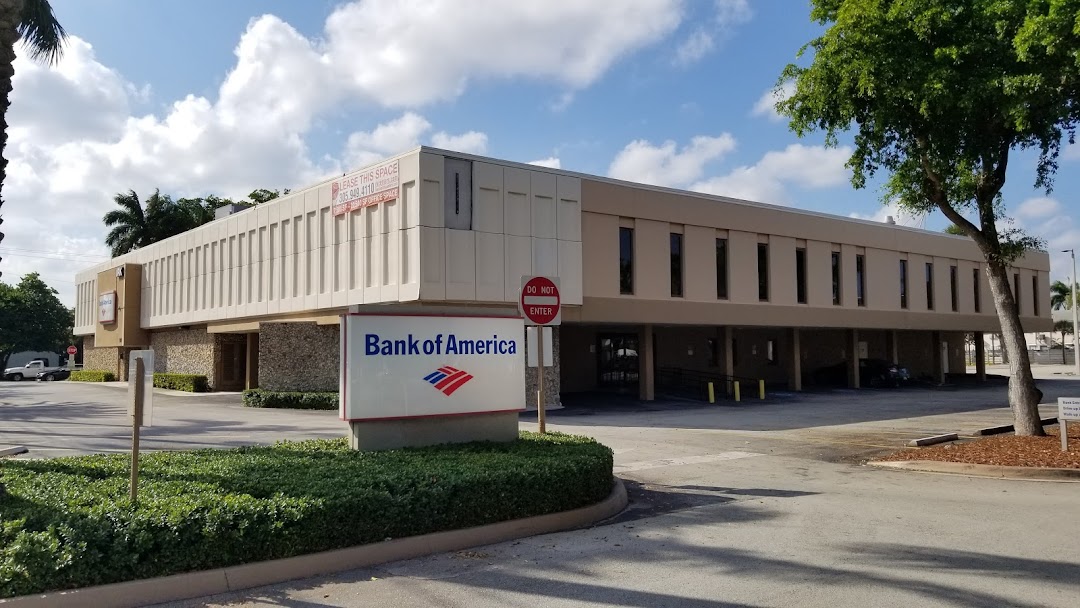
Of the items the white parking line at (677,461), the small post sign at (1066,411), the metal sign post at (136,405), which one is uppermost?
the metal sign post at (136,405)

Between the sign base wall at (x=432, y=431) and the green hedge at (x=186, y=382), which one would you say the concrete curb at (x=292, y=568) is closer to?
the sign base wall at (x=432, y=431)

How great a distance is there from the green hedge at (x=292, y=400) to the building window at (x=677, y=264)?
1242cm

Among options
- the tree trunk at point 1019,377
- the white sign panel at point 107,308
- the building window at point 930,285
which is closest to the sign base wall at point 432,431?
the tree trunk at point 1019,377

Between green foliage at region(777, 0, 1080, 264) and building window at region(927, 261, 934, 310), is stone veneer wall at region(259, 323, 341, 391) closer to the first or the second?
green foliage at region(777, 0, 1080, 264)

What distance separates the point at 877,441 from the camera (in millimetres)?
16969

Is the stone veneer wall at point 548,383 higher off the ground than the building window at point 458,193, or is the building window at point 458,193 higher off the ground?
the building window at point 458,193

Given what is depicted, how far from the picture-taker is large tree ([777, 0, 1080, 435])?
1313cm

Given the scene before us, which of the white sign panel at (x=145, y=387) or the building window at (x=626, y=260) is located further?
the building window at (x=626, y=260)

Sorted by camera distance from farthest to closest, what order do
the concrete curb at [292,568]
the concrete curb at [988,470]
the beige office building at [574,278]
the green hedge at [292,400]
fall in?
the green hedge at [292,400]
the beige office building at [574,278]
the concrete curb at [988,470]
the concrete curb at [292,568]

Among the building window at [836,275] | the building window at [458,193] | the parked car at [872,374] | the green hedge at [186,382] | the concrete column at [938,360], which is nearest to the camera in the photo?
the building window at [458,193]

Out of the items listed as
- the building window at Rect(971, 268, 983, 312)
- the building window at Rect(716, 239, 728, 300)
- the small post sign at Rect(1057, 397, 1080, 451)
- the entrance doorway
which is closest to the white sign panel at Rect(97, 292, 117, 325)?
the entrance doorway

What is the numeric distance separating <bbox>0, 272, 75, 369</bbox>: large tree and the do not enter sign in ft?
243

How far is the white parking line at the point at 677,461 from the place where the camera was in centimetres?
1319

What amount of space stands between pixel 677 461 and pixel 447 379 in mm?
5193
